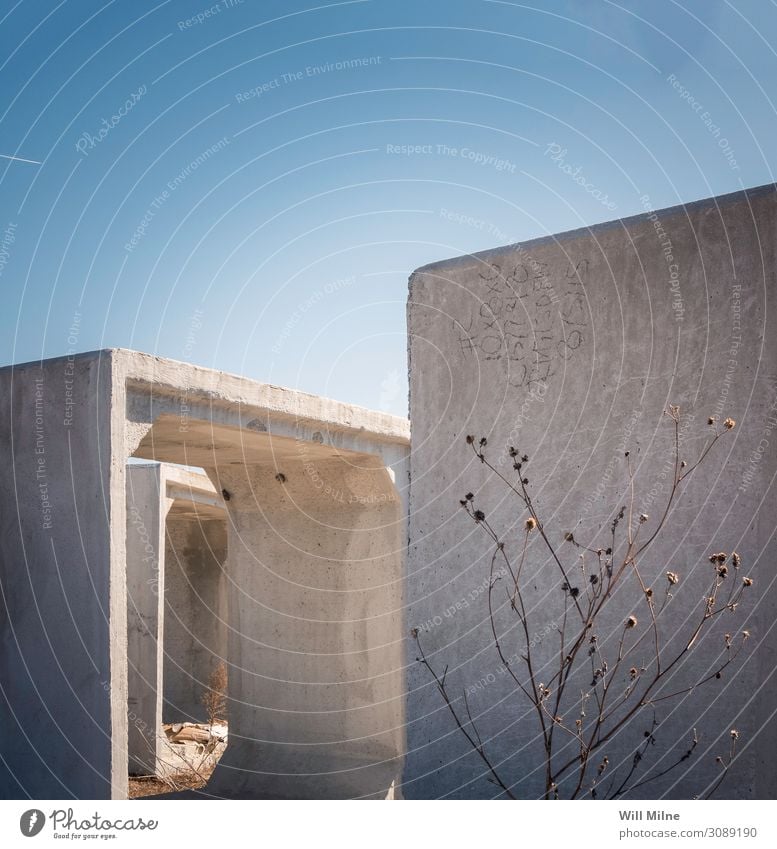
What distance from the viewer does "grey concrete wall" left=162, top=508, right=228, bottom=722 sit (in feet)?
40.8

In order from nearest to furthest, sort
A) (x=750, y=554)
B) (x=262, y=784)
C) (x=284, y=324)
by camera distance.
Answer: (x=750, y=554), (x=284, y=324), (x=262, y=784)

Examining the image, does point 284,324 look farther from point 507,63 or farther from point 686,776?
point 686,776

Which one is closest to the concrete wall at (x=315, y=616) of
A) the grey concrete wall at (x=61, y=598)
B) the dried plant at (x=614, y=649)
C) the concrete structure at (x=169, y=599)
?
the concrete structure at (x=169, y=599)

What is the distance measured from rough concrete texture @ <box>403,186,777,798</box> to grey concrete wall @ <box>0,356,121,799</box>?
1.86 m

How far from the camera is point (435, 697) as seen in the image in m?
3.36

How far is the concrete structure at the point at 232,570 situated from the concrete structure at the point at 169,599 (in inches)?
12.2

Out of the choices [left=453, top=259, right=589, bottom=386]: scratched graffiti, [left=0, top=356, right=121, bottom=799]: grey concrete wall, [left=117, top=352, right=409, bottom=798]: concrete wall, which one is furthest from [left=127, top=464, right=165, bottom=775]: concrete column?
[left=453, top=259, right=589, bottom=386]: scratched graffiti

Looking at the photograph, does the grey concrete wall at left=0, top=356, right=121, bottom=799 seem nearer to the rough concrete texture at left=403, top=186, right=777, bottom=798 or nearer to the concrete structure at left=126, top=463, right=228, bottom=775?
the rough concrete texture at left=403, top=186, right=777, bottom=798

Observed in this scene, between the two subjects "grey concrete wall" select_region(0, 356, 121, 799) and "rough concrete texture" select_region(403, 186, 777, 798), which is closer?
"rough concrete texture" select_region(403, 186, 777, 798)

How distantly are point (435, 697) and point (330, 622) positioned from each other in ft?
14.7

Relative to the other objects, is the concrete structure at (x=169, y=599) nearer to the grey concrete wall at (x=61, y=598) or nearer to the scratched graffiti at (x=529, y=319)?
the grey concrete wall at (x=61, y=598)

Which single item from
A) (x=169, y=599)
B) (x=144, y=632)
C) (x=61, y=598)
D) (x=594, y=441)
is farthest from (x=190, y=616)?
(x=594, y=441)

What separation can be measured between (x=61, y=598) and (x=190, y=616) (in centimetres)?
844

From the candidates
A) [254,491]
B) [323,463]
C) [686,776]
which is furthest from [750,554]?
[254,491]
